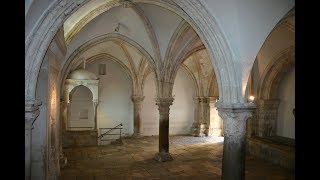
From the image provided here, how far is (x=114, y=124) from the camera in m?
16.2

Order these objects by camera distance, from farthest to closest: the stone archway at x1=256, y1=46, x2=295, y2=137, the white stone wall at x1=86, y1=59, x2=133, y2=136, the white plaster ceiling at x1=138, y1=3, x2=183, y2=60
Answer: the white stone wall at x1=86, y1=59, x2=133, y2=136 → the stone archway at x1=256, y1=46, x2=295, y2=137 → the white plaster ceiling at x1=138, y1=3, x2=183, y2=60

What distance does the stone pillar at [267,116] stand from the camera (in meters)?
11.7

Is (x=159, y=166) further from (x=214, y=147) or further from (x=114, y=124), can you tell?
(x=114, y=124)

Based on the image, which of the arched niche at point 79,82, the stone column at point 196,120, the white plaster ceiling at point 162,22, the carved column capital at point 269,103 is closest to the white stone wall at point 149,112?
the stone column at point 196,120

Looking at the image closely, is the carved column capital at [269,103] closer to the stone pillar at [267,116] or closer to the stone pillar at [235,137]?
the stone pillar at [267,116]

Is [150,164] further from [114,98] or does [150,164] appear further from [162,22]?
[114,98]

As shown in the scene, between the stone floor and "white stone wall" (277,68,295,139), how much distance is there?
201 centimetres

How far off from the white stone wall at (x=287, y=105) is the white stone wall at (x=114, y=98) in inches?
337

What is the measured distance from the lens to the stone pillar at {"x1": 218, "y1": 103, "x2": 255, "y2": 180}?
5750 millimetres

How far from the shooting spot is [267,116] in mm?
11734

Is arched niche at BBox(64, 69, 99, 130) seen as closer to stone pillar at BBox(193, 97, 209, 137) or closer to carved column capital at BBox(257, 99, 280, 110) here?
stone pillar at BBox(193, 97, 209, 137)

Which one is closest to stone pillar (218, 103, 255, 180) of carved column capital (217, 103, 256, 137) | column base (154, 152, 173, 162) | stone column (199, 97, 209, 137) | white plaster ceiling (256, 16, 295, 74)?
carved column capital (217, 103, 256, 137)

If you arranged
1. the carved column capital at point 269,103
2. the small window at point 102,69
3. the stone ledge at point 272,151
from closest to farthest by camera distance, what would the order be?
the stone ledge at point 272,151 < the carved column capital at point 269,103 < the small window at point 102,69
